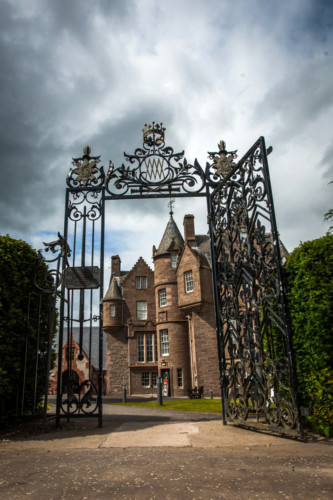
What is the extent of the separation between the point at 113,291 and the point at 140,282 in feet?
10.0

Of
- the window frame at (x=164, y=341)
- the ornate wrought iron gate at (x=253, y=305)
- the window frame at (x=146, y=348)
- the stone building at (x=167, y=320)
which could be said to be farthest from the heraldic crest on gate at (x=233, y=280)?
the window frame at (x=146, y=348)

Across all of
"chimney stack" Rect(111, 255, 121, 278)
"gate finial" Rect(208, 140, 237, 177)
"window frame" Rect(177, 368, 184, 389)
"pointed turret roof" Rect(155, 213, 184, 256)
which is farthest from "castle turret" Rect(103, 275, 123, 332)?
"gate finial" Rect(208, 140, 237, 177)

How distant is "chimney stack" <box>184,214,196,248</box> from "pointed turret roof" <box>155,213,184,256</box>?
1540 mm

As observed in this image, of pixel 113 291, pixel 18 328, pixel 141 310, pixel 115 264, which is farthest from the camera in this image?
pixel 115 264

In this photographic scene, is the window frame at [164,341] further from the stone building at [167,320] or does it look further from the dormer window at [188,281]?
the dormer window at [188,281]

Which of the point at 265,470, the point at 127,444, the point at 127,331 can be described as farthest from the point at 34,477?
the point at 127,331

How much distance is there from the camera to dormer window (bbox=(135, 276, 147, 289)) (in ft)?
130

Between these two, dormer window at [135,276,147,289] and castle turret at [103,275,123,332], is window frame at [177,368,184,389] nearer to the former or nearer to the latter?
castle turret at [103,275,123,332]

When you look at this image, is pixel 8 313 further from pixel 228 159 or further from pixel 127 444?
pixel 228 159

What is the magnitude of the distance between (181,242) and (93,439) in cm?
2903

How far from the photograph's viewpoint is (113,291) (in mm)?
39438

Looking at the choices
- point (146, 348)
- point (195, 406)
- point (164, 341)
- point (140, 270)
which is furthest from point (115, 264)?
point (195, 406)

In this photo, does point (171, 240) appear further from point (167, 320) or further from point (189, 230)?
point (167, 320)

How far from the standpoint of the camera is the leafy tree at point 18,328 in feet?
22.7
